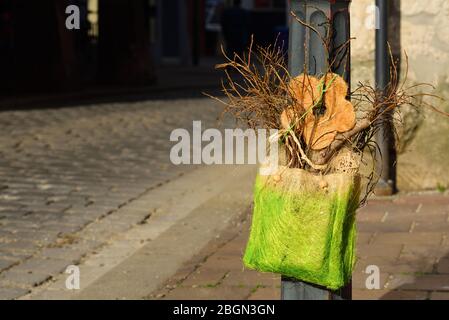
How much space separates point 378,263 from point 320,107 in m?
2.28

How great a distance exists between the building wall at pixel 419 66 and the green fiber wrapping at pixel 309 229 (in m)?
4.06

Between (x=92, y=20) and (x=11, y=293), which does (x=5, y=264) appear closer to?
(x=11, y=293)

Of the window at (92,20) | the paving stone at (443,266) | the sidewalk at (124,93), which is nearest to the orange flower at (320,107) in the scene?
the paving stone at (443,266)

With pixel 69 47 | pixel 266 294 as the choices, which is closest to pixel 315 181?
pixel 266 294

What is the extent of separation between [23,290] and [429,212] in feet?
8.60

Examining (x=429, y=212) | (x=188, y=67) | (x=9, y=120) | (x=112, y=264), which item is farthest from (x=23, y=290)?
(x=188, y=67)

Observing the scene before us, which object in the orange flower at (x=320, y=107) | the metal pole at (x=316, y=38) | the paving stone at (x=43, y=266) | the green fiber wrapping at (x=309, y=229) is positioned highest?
the metal pole at (x=316, y=38)

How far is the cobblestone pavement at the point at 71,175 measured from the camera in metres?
5.92

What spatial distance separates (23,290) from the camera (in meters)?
5.08

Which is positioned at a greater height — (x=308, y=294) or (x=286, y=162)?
(x=286, y=162)

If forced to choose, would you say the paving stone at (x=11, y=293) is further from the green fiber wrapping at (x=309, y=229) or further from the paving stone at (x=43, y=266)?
the green fiber wrapping at (x=309, y=229)

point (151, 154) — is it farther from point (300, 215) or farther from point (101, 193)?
point (300, 215)

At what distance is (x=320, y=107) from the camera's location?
3.14 metres

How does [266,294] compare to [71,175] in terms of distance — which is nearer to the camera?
[266,294]
